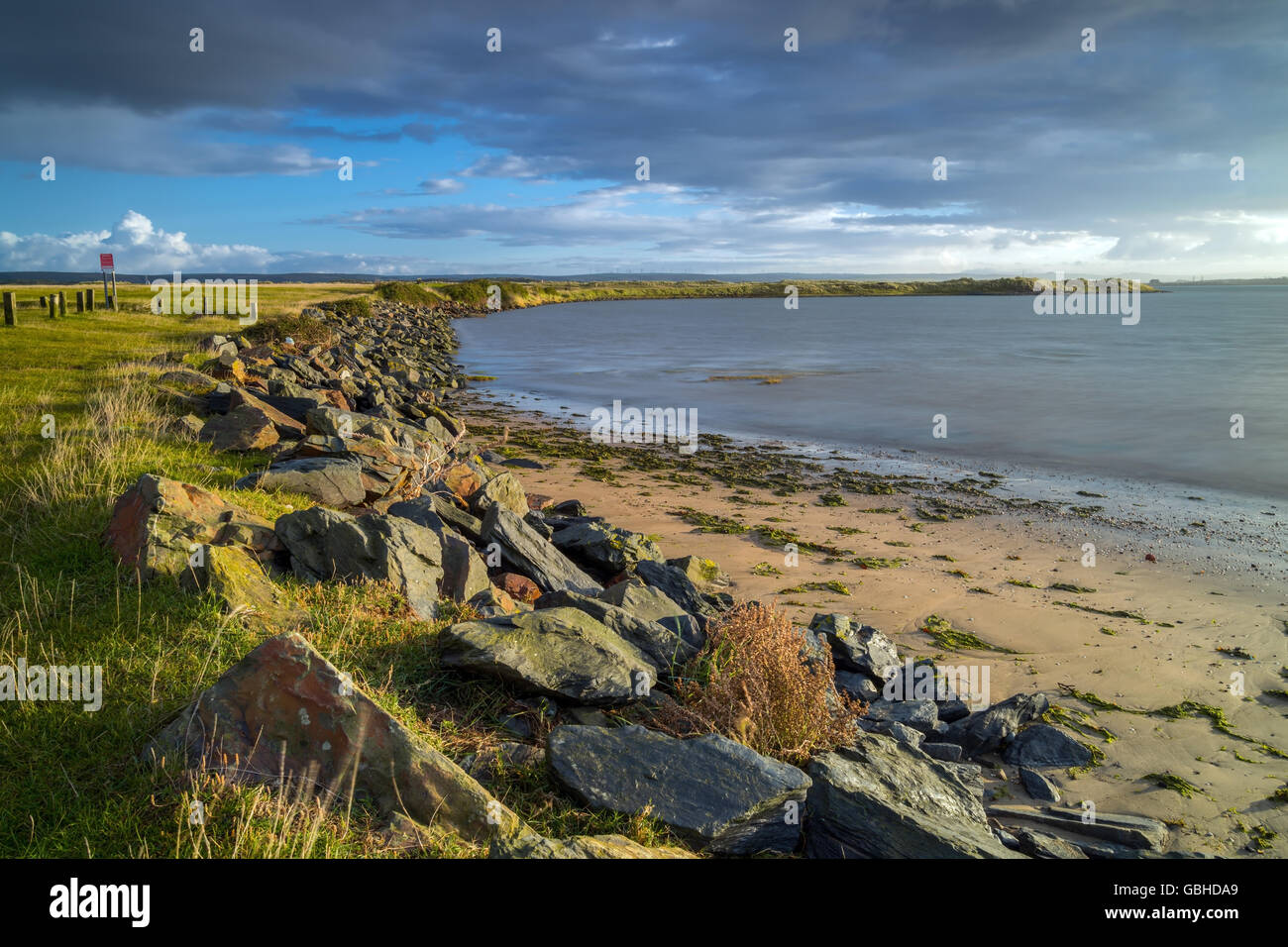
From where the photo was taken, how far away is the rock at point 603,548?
35.4 ft

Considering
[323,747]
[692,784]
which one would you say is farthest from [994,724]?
[323,747]

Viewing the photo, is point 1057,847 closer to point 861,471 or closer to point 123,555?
point 123,555

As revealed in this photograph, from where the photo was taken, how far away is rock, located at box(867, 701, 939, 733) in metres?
7.44

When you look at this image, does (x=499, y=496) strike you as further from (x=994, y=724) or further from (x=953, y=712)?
(x=994, y=724)

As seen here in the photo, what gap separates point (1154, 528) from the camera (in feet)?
48.6

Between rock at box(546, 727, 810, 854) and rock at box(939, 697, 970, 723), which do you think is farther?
rock at box(939, 697, 970, 723)

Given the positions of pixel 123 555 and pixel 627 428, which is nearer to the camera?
pixel 123 555

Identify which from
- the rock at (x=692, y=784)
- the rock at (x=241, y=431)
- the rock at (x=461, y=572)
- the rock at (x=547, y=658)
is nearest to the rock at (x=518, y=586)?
the rock at (x=461, y=572)

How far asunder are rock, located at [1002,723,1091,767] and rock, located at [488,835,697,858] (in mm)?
4317

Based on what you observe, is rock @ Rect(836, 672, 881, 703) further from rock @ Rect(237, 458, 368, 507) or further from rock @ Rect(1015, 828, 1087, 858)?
rock @ Rect(237, 458, 368, 507)

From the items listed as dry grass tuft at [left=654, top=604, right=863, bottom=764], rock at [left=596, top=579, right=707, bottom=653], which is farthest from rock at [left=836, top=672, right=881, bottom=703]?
rock at [left=596, top=579, right=707, bottom=653]

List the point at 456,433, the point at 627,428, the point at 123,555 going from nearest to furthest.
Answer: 1. the point at 123,555
2. the point at 456,433
3. the point at 627,428

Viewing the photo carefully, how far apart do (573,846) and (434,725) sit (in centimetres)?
171
